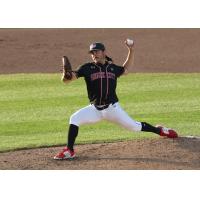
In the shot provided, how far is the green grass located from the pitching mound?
73 centimetres

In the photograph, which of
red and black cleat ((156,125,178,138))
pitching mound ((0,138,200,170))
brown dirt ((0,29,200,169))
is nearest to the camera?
pitching mound ((0,138,200,170))

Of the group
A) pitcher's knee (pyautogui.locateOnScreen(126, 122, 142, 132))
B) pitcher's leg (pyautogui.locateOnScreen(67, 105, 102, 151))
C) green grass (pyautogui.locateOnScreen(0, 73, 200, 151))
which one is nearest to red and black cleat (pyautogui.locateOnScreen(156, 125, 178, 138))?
pitcher's knee (pyautogui.locateOnScreen(126, 122, 142, 132))

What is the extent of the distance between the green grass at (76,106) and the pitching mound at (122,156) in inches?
28.7

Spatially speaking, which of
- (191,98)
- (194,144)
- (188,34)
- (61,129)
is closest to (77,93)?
(191,98)

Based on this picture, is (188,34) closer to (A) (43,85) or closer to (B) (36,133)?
Answer: (A) (43,85)

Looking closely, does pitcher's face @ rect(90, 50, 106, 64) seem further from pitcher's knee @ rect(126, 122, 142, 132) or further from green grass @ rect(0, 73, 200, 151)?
green grass @ rect(0, 73, 200, 151)

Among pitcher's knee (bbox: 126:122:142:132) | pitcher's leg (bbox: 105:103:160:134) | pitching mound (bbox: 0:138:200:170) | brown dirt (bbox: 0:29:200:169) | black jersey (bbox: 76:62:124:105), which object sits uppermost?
brown dirt (bbox: 0:29:200:169)

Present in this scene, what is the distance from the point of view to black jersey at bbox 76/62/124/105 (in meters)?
9.60

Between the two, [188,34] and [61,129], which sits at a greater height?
[188,34]

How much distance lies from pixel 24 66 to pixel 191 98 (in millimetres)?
7005

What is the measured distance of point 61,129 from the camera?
12281 millimetres

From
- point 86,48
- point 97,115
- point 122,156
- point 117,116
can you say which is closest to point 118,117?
point 117,116

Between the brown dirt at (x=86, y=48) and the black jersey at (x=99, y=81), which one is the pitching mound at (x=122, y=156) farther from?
the brown dirt at (x=86, y=48)

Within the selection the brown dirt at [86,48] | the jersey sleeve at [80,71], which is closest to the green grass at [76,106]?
the jersey sleeve at [80,71]
